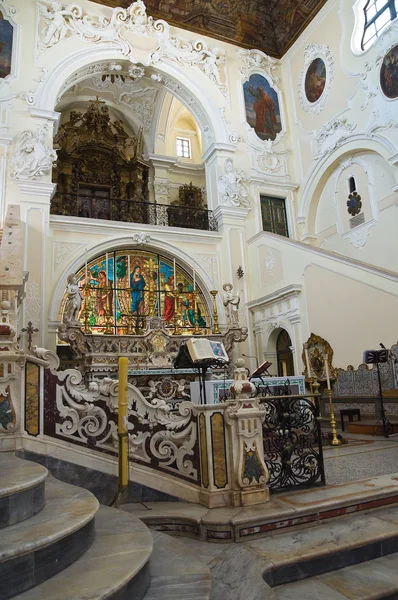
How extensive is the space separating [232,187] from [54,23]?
711 cm

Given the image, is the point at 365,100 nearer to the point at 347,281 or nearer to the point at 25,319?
the point at 347,281

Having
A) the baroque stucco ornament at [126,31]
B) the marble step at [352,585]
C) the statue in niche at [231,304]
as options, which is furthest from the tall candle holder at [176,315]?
the marble step at [352,585]

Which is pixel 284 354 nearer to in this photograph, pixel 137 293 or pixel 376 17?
pixel 137 293

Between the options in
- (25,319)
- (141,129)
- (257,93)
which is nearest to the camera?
(25,319)

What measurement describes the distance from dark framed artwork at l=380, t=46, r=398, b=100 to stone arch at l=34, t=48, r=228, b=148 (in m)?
4.87

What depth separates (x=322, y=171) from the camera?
13.8 m

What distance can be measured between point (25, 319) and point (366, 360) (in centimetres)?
786

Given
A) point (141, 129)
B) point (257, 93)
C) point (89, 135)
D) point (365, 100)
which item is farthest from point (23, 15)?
point (365, 100)

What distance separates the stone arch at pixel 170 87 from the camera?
41.0ft

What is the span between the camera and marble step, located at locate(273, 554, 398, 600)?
2580 mm

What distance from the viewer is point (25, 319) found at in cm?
1081

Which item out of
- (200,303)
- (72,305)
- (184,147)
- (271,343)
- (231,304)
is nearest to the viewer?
(72,305)

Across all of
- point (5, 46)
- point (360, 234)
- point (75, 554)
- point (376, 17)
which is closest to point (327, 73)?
point (376, 17)

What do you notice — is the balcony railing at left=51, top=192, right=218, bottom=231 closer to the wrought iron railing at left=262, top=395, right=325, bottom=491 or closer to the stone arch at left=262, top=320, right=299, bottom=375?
the stone arch at left=262, top=320, right=299, bottom=375
